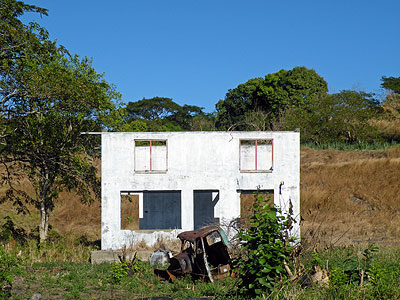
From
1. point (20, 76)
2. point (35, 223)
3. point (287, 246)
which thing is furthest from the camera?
point (35, 223)

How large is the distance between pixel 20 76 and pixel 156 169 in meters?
7.50

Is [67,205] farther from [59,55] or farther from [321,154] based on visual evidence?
[321,154]

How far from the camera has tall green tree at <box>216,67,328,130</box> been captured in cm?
5294

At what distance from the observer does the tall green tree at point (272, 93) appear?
174ft

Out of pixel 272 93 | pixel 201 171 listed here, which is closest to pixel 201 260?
pixel 201 171

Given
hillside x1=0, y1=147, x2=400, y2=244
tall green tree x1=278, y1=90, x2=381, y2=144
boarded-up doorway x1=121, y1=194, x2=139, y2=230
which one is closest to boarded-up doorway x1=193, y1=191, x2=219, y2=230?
hillside x1=0, y1=147, x2=400, y2=244

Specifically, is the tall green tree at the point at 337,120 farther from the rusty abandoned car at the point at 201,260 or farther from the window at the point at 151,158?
the rusty abandoned car at the point at 201,260

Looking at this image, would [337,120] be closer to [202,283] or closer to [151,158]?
[151,158]

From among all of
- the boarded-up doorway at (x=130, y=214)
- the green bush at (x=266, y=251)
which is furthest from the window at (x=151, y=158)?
the green bush at (x=266, y=251)

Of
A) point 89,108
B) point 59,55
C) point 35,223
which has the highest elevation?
point 59,55

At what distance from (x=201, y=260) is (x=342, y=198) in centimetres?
2252

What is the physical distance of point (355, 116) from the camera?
150 feet

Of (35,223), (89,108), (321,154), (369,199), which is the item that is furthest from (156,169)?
(321,154)

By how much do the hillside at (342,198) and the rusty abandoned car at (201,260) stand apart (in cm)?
1461
